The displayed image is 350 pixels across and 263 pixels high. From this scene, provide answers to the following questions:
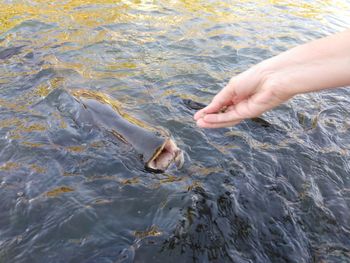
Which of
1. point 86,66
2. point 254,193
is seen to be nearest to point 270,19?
point 86,66

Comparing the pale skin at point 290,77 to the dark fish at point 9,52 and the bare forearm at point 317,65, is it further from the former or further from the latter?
the dark fish at point 9,52

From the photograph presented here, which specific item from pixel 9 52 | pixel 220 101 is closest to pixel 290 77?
pixel 220 101

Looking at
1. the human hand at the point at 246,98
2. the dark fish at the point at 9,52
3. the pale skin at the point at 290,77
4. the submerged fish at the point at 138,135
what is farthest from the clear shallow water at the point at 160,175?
the pale skin at the point at 290,77

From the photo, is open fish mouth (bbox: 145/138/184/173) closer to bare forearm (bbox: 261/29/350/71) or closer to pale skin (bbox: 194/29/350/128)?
pale skin (bbox: 194/29/350/128)

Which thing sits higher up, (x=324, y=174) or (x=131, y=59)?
(x=324, y=174)

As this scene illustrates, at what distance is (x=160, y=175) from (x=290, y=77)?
77.5 inches

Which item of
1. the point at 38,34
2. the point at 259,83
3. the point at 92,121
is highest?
the point at 259,83

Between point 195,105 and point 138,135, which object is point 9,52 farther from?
point 138,135

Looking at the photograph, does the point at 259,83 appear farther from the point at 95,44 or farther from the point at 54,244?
the point at 95,44

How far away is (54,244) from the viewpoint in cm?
321

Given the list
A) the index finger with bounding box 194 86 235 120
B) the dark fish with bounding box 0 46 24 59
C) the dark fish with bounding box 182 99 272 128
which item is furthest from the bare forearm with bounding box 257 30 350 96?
the dark fish with bounding box 0 46 24 59

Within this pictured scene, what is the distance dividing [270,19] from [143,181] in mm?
7261

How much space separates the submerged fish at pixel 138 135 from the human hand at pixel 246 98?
2.30ft

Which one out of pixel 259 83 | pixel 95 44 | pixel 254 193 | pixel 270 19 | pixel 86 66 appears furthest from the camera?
pixel 270 19
